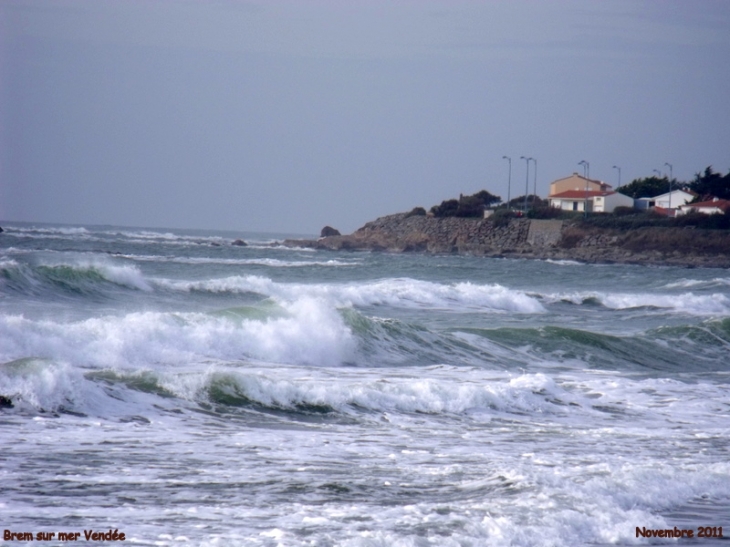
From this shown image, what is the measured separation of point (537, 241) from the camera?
6994 centimetres

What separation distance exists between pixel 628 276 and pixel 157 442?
38455 millimetres

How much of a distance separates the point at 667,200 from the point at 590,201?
30.1ft

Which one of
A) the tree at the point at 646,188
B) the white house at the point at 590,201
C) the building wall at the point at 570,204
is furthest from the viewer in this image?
the tree at the point at 646,188

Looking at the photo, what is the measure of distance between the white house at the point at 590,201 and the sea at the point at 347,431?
2397 inches

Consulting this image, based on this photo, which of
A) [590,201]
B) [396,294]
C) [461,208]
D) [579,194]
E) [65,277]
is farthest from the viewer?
[461,208]

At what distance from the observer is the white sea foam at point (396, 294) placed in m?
24.3

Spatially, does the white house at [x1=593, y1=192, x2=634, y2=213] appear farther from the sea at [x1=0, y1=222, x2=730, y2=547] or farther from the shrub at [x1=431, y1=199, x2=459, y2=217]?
the sea at [x1=0, y1=222, x2=730, y2=547]

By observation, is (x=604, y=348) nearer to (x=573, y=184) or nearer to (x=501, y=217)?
(x=501, y=217)

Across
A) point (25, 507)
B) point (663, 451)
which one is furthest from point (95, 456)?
point (663, 451)

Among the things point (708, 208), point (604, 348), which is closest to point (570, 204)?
point (708, 208)

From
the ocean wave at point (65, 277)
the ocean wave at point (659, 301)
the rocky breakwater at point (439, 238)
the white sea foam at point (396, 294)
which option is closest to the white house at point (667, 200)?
the rocky breakwater at point (439, 238)

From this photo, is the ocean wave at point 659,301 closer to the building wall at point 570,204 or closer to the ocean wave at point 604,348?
the ocean wave at point 604,348

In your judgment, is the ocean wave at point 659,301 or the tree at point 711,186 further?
the tree at point 711,186

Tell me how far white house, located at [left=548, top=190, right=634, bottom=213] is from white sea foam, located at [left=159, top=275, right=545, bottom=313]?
5167 centimetres
